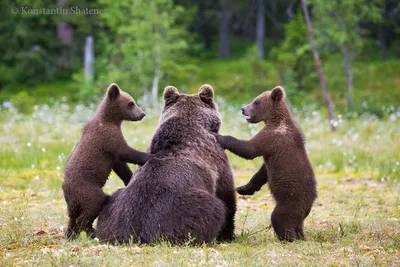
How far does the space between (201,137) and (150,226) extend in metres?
1.30

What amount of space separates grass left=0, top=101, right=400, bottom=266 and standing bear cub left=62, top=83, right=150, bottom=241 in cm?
36

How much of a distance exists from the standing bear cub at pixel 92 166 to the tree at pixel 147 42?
1005 inches

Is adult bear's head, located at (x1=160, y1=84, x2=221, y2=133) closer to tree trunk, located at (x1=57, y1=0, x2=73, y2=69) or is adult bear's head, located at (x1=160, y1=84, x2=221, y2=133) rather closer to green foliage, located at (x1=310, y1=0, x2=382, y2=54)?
green foliage, located at (x1=310, y1=0, x2=382, y2=54)

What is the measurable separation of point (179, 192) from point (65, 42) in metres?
42.3

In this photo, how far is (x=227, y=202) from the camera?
7.70 m

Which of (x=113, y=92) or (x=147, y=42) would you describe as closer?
(x=113, y=92)

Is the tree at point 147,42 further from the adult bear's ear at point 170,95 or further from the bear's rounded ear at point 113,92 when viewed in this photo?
the adult bear's ear at point 170,95

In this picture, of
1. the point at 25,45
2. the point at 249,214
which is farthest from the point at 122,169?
the point at 25,45

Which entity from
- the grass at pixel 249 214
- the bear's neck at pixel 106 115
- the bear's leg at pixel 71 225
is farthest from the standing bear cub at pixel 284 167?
the bear's leg at pixel 71 225

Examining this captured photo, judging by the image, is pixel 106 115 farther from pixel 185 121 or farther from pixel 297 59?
pixel 297 59

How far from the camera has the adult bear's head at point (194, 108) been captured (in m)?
7.73

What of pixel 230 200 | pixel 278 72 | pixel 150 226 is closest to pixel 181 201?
pixel 150 226

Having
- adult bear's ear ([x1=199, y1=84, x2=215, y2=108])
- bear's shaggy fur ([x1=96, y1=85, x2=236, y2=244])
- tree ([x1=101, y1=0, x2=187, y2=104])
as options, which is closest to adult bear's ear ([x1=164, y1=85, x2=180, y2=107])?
bear's shaggy fur ([x1=96, y1=85, x2=236, y2=244])

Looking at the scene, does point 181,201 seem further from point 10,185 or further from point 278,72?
point 278,72
